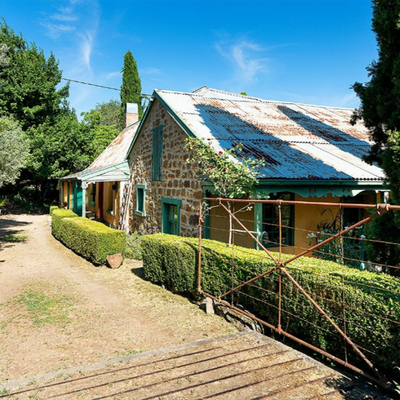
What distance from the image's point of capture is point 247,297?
5.50m

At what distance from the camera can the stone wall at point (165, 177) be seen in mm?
9765

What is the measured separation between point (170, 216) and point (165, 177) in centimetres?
136

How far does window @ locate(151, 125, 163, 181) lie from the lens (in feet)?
38.7

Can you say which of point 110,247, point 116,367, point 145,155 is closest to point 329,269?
point 116,367

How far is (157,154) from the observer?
472 inches

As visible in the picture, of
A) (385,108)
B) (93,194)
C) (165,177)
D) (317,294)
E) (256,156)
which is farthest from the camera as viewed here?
(93,194)

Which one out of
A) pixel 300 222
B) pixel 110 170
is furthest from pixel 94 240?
pixel 300 222

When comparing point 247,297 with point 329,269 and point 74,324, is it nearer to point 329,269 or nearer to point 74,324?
point 329,269

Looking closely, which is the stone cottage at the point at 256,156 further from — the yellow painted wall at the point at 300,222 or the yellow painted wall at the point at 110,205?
the yellow painted wall at the point at 110,205

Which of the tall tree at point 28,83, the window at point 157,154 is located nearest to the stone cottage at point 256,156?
the window at point 157,154

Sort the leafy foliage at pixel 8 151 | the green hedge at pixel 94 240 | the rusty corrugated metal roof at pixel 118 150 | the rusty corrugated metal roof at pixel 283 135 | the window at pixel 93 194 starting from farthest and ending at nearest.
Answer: the window at pixel 93 194
the rusty corrugated metal roof at pixel 118 150
the leafy foliage at pixel 8 151
the green hedge at pixel 94 240
the rusty corrugated metal roof at pixel 283 135

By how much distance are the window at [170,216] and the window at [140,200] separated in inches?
74.9

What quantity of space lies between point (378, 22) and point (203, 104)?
693 cm

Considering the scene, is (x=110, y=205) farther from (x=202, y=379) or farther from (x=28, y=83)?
(x=202, y=379)
